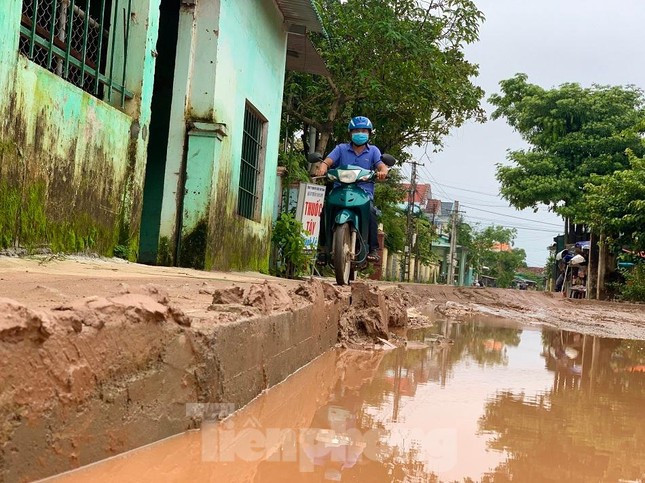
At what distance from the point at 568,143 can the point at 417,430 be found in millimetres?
24801

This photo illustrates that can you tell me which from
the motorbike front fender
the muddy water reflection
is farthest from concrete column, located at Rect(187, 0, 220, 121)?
the muddy water reflection

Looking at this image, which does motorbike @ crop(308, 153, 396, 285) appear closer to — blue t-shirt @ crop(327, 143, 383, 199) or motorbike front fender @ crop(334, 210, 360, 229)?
motorbike front fender @ crop(334, 210, 360, 229)

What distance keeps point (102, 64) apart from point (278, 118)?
4.86 metres

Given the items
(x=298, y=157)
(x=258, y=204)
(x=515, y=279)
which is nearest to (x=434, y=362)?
(x=258, y=204)

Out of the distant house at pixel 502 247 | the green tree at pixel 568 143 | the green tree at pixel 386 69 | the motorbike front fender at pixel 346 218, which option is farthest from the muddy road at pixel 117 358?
the distant house at pixel 502 247

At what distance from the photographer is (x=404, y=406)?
298cm

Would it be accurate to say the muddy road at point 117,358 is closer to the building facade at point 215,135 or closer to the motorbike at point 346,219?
the motorbike at point 346,219

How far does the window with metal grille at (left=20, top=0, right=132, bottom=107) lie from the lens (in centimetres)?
505

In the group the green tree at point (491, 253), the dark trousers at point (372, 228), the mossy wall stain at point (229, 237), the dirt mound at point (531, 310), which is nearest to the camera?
the dark trousers at point (372, 228)

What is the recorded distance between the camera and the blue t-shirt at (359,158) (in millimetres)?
6852

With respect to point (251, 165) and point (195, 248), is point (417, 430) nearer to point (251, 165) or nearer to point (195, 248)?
point (195, 248)

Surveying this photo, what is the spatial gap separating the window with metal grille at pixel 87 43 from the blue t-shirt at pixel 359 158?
83.8 inches

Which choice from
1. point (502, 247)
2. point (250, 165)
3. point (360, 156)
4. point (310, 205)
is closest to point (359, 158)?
point (360, 156)

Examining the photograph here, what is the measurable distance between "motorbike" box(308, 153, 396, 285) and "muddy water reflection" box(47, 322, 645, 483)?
2232 millimetres
